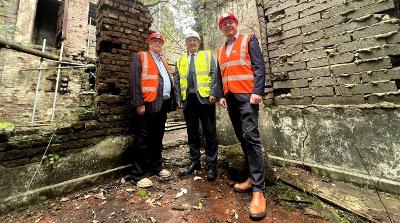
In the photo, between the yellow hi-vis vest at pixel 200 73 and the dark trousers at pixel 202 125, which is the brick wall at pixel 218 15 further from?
the dark trousers at pixel 202 125

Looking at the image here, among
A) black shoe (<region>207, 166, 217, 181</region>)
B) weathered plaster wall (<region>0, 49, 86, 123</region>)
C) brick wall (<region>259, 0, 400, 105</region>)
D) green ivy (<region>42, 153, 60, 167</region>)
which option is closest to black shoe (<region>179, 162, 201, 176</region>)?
black shoe (<region>207, 166, 217, 181</region>)

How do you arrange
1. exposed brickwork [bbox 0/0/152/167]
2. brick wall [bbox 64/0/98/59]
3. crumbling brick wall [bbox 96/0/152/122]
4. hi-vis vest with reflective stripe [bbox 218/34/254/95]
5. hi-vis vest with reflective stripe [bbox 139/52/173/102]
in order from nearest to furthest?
hi-vis vest with reflective stripe [bbox 218/34/254/95], exposed brickwork [bbox 0/0/152/167], hi-vis vest with reflective stripe [bbox 139/52/173/102], crumbling brick wall [bbox 96/0/152/122], brick wall [bbox 64/0/98/59]

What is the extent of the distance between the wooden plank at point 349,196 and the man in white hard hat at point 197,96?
108 cm

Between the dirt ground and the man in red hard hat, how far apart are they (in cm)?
33

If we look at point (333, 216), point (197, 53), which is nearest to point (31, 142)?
point (197, 53)

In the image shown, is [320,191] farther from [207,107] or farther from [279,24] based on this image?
[279,24]

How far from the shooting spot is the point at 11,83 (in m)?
8.10

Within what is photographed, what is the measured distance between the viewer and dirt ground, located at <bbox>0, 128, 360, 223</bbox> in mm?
2236

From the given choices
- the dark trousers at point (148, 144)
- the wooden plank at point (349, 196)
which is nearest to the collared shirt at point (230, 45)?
the dark trousers at point (148, 144)

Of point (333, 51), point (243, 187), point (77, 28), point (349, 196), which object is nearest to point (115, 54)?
point (243, 187)

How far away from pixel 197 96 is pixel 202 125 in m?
0.45

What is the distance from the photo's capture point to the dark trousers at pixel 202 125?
3.21 metres

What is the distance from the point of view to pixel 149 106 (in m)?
3.16

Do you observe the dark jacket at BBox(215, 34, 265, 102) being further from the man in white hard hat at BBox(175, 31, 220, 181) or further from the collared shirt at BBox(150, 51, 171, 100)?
the collared shirt at BBox(150, 51, 171, 100)
